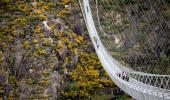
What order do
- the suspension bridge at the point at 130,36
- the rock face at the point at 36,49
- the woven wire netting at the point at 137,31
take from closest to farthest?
the suspension bridge at the point at 130,36 → the woven wire netting at the point at 137,31 → the rock face at the point at 36,49

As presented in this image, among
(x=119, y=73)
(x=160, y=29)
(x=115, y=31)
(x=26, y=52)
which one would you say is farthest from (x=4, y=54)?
(x=119, y=73)

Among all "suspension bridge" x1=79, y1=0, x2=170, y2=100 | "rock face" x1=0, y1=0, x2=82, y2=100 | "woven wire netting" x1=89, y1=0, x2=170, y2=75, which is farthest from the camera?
"rock face" x1=0, y1=0, x2=82, y2=100

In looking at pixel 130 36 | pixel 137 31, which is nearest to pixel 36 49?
pixel 130 36

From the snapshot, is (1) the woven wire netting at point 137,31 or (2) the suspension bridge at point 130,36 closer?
(2) the suspension bridge at point 130,36

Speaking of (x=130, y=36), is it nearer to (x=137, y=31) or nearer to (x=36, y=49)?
(x=137, y=31)

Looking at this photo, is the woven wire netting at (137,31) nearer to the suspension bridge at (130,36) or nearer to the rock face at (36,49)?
the suspension bridge at (130,36)

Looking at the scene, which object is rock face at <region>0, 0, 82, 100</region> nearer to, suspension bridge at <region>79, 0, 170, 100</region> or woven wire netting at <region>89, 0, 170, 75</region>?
suspension bridge at <region>79, 0, 170, 100</region>

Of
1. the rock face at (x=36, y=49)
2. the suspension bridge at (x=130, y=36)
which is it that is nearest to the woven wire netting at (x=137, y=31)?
the suspension bridge at (x=130, y=36)

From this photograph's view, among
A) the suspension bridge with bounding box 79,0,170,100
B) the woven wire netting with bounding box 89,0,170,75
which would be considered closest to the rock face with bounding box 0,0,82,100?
the suspension bridge with bounding box 79,0,170,100

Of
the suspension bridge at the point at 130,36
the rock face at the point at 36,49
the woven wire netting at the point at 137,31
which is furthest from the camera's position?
the rock face at the point at 36,49
